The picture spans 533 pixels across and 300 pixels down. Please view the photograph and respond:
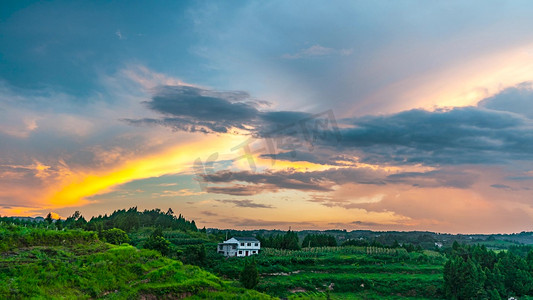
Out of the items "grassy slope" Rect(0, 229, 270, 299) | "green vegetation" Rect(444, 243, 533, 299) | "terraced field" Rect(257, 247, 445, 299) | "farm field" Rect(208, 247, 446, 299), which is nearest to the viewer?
"grassy slope" Rect(0, 229, 270, 299)

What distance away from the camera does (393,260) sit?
67.0 m

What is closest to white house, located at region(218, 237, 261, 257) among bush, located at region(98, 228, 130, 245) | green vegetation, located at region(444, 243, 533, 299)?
bush, located at region(98, 228, 130, 245)

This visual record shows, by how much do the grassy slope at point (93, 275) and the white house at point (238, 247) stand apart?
99.7 ft

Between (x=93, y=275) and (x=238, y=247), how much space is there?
4110cm

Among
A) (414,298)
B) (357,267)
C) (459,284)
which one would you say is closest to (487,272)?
(459,284)

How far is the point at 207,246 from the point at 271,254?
1243 centimetres

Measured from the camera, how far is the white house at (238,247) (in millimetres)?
64500

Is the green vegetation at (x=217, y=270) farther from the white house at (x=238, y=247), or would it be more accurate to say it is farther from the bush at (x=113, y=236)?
the white house at (x=238, y=247)

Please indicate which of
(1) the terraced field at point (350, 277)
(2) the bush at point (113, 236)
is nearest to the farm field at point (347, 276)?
(1) the terraced field at point (350, 277)

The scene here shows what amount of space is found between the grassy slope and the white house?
3039cm

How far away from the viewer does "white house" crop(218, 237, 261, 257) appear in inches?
2539

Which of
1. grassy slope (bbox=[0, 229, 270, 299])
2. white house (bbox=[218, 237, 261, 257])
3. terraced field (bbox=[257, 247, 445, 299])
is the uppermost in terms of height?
grassy slope (bbox=[0, 229, 270, 299])

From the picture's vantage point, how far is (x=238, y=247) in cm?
6481

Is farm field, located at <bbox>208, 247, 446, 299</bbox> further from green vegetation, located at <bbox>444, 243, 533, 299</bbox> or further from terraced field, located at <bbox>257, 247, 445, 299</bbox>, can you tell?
green vegetation, located at <bbox>444, 243, 533, 299</bbox>
